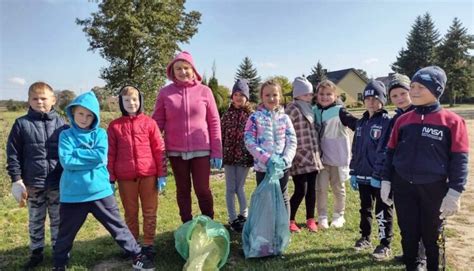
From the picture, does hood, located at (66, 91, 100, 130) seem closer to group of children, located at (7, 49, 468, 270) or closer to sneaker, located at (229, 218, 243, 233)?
group of children, located at (7, 49, 468, 270)

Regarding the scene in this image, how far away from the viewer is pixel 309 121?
15.0 feet

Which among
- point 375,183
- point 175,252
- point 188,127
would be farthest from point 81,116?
point 375,183

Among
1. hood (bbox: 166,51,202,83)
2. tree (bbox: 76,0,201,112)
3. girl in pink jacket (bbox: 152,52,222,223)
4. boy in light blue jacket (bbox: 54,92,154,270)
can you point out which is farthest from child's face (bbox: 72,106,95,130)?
tree (bbox: 76,0,201,112)

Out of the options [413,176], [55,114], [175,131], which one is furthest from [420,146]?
[55,114]

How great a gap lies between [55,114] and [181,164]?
143cm

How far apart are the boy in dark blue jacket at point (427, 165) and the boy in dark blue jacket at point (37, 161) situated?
3361 millimetres

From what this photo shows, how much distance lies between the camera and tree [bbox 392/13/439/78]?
40969mm

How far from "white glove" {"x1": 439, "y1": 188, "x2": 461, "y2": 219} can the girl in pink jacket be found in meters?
2.19

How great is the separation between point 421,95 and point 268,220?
187 centimetres

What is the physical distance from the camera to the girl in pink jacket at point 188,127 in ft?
12.9

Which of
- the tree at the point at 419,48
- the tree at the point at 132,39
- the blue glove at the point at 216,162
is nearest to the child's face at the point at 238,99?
the blue glove at the point at 216,162

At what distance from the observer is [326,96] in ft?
15.4

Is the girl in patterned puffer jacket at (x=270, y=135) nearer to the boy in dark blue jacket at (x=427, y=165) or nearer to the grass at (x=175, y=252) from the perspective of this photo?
the grass at (x=175, y=252)

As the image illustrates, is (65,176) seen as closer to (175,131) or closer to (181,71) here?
(175,131)
